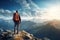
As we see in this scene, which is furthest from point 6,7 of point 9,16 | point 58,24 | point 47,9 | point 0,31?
point 58,24

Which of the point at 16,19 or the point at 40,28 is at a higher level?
the point at 16,19

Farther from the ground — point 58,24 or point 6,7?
point 6,7

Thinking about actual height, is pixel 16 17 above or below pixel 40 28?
above

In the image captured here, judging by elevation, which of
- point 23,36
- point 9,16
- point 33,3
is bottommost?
point 23,36

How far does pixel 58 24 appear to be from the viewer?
12.7ft

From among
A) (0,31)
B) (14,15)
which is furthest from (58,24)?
(0,31)

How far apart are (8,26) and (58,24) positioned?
0.96 m

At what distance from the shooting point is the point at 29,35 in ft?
12.6

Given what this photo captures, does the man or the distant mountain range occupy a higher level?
the man

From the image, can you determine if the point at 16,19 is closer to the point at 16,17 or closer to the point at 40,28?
the point at 16,17

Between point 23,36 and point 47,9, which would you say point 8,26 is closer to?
point 23,36

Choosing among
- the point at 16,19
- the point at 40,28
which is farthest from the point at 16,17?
the point at 40,28

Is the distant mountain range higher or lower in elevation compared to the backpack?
lower

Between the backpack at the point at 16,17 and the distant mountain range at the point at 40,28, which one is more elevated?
the backpack at the point at 16,17
